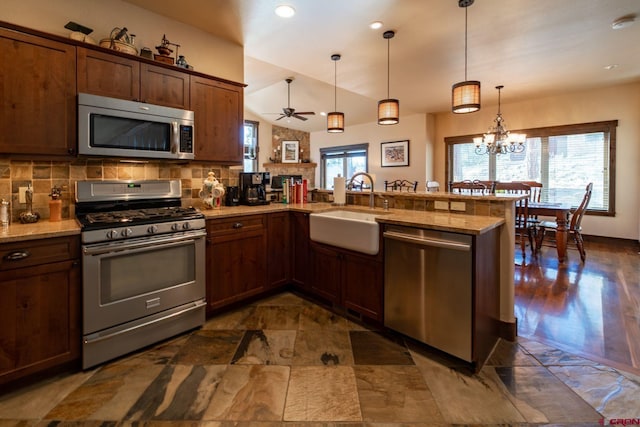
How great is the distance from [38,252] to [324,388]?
1.75m

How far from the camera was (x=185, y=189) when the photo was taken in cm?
290

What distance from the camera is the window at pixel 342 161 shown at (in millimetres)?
8781

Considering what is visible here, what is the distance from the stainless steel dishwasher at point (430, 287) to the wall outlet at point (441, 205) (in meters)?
0.59

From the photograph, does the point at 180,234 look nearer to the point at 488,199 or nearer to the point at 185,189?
the point at 185,189

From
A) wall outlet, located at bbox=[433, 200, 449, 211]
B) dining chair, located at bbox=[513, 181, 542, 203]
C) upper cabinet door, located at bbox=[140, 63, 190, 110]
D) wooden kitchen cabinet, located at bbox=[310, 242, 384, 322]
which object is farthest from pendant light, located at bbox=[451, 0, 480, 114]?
dining chair, located at bbox=[513, 181, 542, 203]

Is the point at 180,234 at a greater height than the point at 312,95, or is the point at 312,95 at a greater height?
the point at 312,95

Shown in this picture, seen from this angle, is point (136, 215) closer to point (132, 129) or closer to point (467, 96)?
point (132, 129)

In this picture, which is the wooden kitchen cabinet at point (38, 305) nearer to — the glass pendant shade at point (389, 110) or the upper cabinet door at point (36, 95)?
the upper cabinet door at point (36, 95)

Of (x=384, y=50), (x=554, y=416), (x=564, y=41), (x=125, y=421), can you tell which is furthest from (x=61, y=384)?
(x=564, y=41)

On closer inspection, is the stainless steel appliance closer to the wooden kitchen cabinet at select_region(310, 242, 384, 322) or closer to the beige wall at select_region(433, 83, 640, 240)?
the wooden kitchen cabinet at select_region(310, 242, 384, 322)

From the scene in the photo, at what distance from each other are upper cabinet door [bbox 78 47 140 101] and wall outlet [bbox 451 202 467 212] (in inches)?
102

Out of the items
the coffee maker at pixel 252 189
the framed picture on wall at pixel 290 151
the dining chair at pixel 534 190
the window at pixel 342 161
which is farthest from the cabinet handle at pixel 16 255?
the framed picture on wall at pixel 290 151

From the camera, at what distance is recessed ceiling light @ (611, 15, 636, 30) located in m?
2.99

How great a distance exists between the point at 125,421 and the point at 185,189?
1910 millimetres
